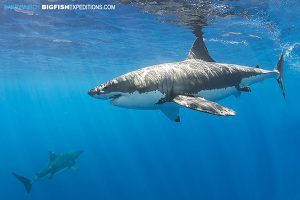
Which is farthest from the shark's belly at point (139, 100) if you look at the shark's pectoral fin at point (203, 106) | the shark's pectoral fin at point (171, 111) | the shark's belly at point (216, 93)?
the shark's belly at point (216, 93)

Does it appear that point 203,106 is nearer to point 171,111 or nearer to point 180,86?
point 180,86

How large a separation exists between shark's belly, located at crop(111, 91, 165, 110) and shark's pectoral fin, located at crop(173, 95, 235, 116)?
0.49 m

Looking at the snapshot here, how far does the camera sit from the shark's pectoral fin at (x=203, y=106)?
5873 mm

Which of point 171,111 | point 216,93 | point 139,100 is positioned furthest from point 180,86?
point 216,93

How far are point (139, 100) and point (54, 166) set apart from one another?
12619 millimetres

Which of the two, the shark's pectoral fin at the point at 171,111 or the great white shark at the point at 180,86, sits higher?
the great white shark at the point at 180,86

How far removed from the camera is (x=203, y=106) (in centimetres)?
626

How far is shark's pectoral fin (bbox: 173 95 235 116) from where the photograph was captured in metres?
5.87

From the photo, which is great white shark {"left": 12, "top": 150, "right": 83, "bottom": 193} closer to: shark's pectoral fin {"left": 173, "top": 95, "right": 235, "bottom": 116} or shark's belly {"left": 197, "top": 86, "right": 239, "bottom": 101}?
shark's belly {"left": 197, "top": 86, "right": 239, "bottom": 101}

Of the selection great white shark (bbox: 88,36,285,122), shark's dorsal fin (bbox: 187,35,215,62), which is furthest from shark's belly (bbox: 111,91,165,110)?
shark's dorsal fin (bbox: 187,35,215,62)

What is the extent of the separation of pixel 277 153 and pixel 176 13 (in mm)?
53311

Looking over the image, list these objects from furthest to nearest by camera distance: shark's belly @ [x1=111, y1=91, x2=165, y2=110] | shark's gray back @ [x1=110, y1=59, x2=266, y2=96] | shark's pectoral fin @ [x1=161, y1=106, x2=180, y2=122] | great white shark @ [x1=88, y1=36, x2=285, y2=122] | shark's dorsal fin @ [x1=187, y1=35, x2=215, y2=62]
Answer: shark's dorsal fin @ [x1=187, y1=35, x2=215, y2=62]
shark's pectoral fin @ [x1=161, y1=106, x2=180, y2=122]
shark's gray back @ [x1=110, y1=59, x2=266, y2=96]
shark's belly @ [x1=111, y1=91, x2=165, y2=110]
great white shark @ [x1=88, y1=36, x2=285, y2=122]

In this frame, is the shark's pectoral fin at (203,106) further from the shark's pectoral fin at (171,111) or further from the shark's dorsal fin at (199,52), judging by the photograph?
the shark's dorsal fin at (199,52)

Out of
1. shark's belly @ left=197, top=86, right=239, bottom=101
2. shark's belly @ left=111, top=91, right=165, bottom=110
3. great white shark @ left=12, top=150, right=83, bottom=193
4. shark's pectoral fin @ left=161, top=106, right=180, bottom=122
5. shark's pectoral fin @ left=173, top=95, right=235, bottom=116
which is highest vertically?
shark's pectoral fin @ left=173, top=95, right=235, bottom=116
